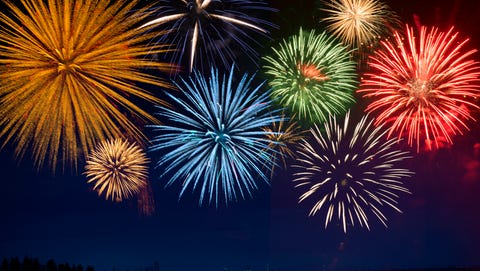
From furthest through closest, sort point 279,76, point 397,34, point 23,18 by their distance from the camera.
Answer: point 279,76
point 397,34
point 23,18

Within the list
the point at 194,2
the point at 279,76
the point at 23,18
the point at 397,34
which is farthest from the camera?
the point at 279,76

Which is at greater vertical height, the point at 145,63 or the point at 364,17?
the point at 364,17

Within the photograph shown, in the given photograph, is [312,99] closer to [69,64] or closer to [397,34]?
[397,34]

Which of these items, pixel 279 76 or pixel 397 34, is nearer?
pixel 397 34

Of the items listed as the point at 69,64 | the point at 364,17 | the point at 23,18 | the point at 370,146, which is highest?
the point at 364,17

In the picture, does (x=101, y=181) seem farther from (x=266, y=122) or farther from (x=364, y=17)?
(x=364, y=17)

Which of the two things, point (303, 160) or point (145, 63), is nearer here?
point (145, 63)

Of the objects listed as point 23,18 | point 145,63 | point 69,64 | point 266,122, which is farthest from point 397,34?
point 23,18

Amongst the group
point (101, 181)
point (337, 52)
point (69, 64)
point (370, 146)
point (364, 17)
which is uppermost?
point (364, 17)

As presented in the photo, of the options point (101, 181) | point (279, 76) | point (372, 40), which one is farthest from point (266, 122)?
point (101, 181)
